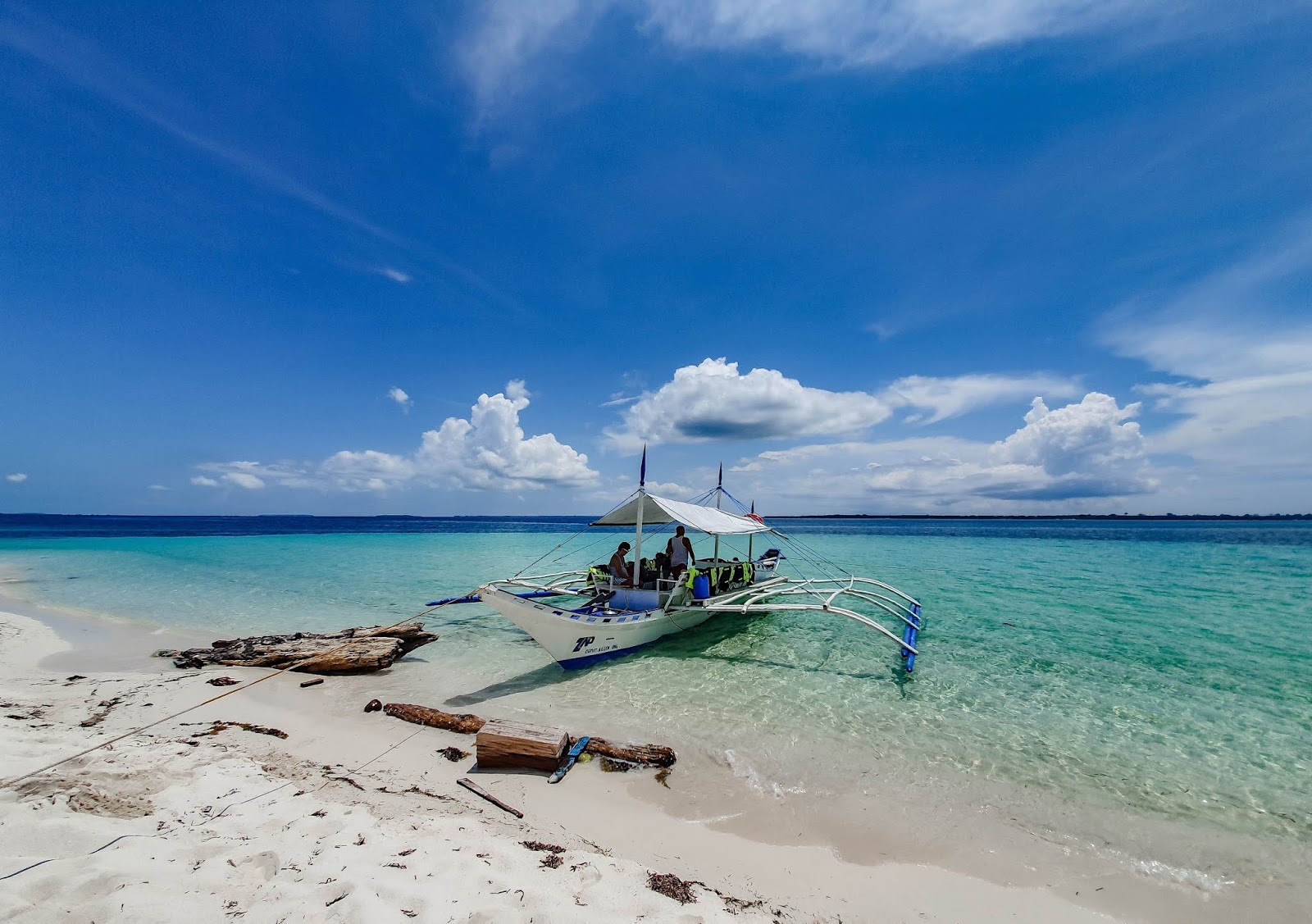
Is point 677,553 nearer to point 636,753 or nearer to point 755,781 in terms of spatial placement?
point 636,753

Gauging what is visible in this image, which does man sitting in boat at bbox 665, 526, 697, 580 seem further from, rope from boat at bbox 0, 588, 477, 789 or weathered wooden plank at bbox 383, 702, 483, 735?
rope from boat at bbox 0, 588, 477, 789

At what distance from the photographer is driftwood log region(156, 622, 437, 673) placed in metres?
10.2

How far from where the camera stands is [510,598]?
30.4ft

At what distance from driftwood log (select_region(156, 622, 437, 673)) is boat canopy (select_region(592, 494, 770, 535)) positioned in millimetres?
5570

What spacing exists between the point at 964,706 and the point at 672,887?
712 cm

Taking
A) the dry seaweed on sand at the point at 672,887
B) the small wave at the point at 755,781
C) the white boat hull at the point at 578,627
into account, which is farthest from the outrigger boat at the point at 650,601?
the dry seaweed on sand at the point at 672,887

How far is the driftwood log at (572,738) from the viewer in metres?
6.48

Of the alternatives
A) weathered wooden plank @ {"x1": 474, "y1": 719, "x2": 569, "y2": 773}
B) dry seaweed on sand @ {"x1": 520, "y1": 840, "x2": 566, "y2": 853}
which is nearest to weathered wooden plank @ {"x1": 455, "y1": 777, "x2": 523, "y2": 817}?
weathered wooden plank @ {"x1": 474, "y1": 719, "x2": 569, "y2": 773}

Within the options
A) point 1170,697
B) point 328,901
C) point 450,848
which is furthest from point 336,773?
point 1170,697

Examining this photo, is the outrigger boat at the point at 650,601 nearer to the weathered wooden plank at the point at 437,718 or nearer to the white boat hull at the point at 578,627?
the white boat hull at the point at 578,627

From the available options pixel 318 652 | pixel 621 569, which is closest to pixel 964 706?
pixel 621 569

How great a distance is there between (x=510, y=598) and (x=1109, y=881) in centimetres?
838

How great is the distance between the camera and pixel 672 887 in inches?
157

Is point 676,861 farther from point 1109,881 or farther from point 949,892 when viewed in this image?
point 1109,881
